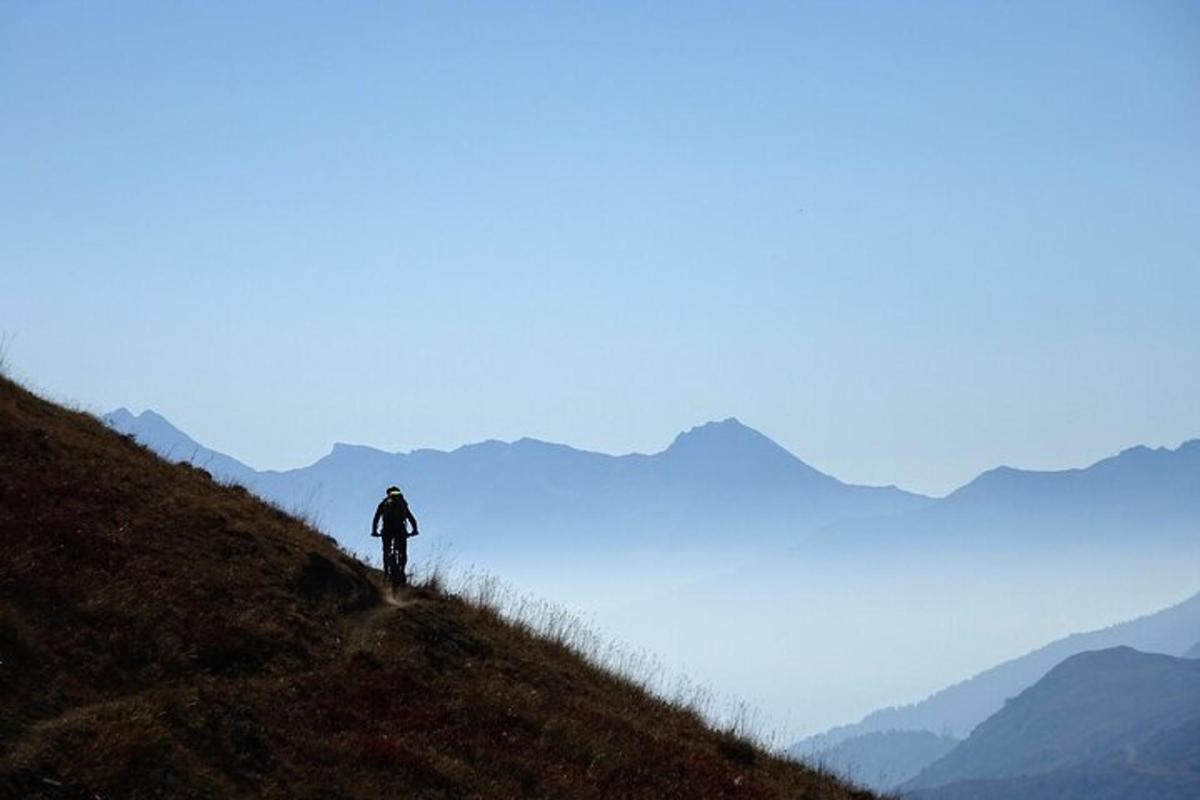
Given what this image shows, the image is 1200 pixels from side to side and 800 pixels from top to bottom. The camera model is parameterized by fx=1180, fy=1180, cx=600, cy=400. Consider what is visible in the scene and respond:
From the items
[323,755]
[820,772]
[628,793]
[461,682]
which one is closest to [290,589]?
[461,682]

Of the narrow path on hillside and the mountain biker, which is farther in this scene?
the mountain biker

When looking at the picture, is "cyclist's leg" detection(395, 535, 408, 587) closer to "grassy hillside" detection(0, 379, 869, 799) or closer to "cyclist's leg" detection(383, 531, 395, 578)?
"cyclist's leg" detection(383, 531, 395, 578)

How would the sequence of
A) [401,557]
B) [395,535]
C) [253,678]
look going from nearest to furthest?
1. [253,678]
2. [395,535]
3. [401,557]

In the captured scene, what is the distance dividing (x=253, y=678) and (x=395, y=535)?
9.21 meters

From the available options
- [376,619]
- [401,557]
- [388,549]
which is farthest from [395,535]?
[376,619]

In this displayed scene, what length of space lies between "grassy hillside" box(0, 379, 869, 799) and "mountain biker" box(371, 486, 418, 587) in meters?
0.68

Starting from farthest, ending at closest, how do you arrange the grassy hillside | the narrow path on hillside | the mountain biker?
the mountain biker, the narrow path on hillside, the grassy hillside

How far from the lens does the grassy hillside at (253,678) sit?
62.1 ft

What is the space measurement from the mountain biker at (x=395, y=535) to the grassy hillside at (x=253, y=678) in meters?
0.68

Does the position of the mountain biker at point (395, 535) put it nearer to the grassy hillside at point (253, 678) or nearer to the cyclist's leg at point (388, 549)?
the cyclist's leg at point (388, 549)

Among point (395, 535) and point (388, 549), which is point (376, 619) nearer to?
point (395, 535)

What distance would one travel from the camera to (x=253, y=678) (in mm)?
22438

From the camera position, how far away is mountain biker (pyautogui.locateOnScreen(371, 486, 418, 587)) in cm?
3139

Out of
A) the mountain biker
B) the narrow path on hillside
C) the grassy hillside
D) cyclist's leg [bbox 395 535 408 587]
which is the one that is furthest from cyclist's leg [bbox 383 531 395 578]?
the narrow path on hillside
